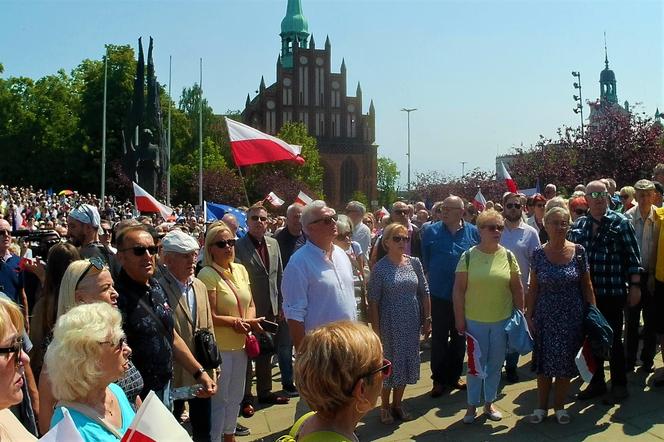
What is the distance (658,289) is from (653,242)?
1.41ft

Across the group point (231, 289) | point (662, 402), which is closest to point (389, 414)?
point (231, 289)

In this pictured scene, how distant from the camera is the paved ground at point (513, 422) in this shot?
4.70 m

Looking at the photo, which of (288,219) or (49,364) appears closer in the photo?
(49,364)

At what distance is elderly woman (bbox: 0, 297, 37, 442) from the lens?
201cm

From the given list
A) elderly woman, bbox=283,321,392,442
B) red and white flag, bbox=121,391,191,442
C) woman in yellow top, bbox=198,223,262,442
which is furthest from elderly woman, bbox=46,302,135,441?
woman in yellow top, bbox=198,223,262,442

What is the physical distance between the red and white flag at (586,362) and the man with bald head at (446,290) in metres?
1.38

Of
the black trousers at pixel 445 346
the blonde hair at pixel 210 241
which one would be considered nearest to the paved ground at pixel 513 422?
the black trousers at pixel 445 346

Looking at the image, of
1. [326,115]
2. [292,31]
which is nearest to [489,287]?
[326,115]

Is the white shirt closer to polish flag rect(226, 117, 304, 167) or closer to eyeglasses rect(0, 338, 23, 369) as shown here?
eyeglasses rect(0, 338, 23, 369)

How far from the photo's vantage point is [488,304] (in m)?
5.06

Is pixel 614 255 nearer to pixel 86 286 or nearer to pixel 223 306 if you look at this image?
pixel 223 306

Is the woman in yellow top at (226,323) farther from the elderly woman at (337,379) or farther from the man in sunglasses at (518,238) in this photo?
the man in sunglasses at (518,238)

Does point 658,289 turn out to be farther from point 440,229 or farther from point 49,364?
point 49,364

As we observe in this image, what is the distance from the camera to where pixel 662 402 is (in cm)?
519
